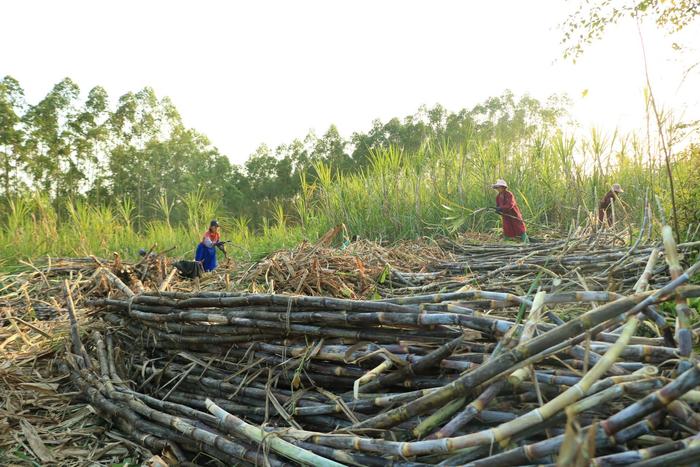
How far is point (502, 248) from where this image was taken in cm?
459

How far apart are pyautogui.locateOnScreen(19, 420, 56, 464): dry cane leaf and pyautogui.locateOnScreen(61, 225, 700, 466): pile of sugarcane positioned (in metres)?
0.22

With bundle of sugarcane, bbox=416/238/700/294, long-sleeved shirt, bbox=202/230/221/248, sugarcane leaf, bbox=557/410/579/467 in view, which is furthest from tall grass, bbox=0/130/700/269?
sugarcane leaf, bbox=557/410/579/467

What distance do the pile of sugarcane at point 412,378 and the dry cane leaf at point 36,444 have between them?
220mm

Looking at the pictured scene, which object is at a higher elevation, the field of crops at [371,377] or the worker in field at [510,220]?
the worker in field at [510,220]

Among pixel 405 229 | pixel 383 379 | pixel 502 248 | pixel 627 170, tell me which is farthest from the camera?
pixel 627 170

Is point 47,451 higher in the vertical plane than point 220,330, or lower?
lower

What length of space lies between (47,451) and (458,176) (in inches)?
293

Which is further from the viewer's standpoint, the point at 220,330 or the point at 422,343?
the point at 220,330

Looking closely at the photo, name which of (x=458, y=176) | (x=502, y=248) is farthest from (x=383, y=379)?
(x=458, y=176)

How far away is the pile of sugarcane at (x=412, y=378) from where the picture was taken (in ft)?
3.13

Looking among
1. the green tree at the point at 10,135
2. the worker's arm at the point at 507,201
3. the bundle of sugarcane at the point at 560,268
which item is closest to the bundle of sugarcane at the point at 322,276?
the bundle of sugarcane at the point at 560,268

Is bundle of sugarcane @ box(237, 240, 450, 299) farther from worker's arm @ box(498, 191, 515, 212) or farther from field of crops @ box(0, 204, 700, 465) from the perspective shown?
worker's arm @ box(498, 191, 515, 212)

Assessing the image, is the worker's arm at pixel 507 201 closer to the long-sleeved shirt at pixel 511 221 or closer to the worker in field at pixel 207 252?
the long-sleeved shirt at pixel 511 221

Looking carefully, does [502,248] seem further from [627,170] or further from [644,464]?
[627,170]
